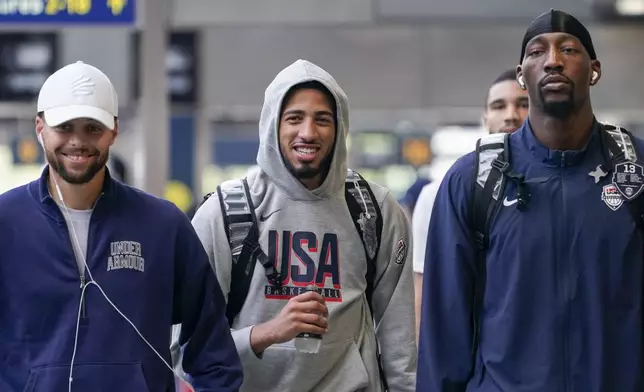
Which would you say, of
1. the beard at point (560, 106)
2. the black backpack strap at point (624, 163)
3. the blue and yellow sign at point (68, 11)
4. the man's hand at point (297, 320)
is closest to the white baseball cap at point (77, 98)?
the man's hand at point (297, 320)

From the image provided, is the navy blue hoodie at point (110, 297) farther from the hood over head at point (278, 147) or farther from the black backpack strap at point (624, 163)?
the black backpack strap at point (624, 163)

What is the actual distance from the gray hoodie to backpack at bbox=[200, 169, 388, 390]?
0.02 metres

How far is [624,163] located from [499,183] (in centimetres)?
37

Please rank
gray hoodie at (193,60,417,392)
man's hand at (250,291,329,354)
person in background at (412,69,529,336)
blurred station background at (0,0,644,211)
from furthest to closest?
blurred station background at (0,0,644,211)
person in background at (412,69,529,336)
gray hoodie at (193,60,417,392)
man's hand at (250,291,329,354)

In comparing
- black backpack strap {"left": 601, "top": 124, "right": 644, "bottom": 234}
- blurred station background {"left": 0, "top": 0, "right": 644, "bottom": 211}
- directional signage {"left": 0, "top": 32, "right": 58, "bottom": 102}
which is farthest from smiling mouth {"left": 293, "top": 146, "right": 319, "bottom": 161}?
directional signage {"left": 0, "top": 32, "right": 58, "bottom": 102}

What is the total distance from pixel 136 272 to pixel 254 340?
56 cm

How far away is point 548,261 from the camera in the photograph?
3539mm

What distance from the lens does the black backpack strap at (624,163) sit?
3.55 meters

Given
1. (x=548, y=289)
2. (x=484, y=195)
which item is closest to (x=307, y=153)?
(x=484, y=195)

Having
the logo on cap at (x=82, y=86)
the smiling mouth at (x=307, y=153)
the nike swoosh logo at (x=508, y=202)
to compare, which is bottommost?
the nike swoosh logo at (x=508, y=202)

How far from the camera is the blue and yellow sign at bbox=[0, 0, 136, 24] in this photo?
797 cm

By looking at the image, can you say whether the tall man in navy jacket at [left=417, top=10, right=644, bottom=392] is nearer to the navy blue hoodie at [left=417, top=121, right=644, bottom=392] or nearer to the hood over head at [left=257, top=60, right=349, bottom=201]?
the navy blue hoodie at [left=417, top=121, right=644, bottom=392]

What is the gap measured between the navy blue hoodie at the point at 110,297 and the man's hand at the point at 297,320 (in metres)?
0.17

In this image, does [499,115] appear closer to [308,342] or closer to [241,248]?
[241,248]
